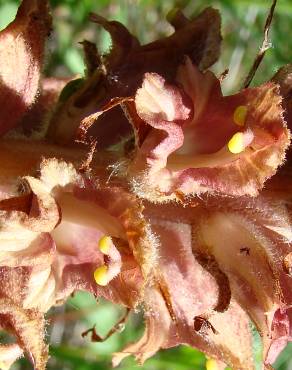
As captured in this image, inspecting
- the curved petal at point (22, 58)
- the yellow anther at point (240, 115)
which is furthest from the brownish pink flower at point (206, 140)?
the curved petal at point (22, 58)

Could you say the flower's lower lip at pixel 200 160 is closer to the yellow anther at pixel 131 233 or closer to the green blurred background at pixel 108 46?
the yellow anther at pixel 131 233

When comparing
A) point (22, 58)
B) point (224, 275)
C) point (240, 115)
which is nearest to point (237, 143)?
point (240, 115)

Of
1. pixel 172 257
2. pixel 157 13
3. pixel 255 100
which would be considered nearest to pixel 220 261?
pixel 172 257

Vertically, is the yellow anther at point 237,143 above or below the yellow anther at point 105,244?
above

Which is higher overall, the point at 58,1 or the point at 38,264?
the point at 38,264

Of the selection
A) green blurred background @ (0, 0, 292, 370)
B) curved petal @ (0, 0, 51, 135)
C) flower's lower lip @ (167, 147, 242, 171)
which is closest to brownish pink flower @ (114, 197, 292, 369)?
flower's lower lip @ (167, 147, 242, 171)

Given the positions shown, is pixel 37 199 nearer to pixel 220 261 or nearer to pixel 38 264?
pixel 38 264
